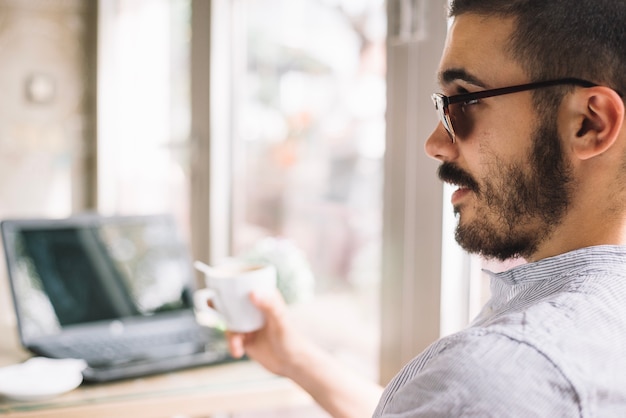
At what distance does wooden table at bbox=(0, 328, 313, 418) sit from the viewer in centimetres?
105

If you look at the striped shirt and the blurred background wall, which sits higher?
the blurred background wall

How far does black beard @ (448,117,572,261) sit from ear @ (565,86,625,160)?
22 millimetres

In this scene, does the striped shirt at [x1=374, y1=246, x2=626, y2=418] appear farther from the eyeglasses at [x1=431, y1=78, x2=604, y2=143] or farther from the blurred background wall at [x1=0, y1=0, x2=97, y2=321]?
the blurred background wall at [x1=0, y1=0, x2=97, y2=321]

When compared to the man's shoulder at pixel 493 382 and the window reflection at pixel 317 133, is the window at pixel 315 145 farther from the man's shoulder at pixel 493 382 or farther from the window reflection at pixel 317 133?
the man's shoulder at pixel 493 382

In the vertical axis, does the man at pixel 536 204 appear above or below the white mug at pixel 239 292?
above

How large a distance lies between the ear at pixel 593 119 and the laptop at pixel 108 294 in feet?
2.61

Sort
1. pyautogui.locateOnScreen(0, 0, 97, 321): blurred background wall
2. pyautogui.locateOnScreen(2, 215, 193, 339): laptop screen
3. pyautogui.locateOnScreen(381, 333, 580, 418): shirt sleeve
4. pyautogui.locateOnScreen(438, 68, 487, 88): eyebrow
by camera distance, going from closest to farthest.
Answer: pyautogui.locateOnScreen(381, 333, 580, 418): shirt sleeve
pyautogui.locateOnScreen(438, 68, 487, 88): eyebrow
pyautogui.locateOnScreen(2, 215, 193, 339): laptop screen
pyautogui.locateOnScreen(0, 0, 97, 321): blurred background wall

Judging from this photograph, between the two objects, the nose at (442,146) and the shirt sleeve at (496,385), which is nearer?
the shirt sleeve at (496,385)

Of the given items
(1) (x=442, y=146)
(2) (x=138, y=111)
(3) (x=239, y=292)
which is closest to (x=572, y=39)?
(1) (x=442, y=146)

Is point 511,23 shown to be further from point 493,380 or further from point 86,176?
point 86,176

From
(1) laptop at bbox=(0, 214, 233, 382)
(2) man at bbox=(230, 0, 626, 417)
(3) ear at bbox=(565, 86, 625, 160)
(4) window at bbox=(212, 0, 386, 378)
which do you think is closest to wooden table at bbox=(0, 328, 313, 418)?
(1) laptop at bbox=(0, 214, 233, 382)

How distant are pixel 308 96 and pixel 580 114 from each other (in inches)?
47.7

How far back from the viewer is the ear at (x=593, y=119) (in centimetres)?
71

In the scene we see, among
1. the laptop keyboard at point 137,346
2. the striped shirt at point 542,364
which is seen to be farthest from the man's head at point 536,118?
the laptop keyboard at point 137,346
